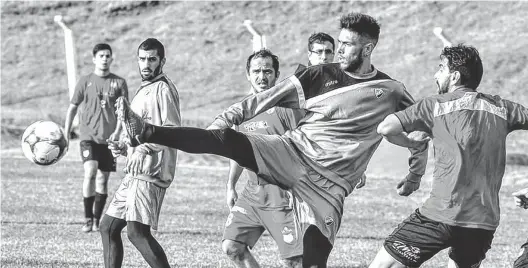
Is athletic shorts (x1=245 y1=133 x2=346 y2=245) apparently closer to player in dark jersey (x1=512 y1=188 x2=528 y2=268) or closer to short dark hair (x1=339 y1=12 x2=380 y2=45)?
short dark hair (x1=339 y1=12 x2=380 y2=45)

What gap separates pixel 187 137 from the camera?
17.8 feet

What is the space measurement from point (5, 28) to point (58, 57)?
2.38 m

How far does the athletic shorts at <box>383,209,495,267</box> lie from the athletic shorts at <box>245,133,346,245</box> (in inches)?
14.2

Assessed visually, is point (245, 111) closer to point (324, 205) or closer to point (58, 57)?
point (324, 205)

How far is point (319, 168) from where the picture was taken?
596 cm

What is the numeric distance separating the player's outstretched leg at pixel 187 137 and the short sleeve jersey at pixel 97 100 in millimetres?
6085

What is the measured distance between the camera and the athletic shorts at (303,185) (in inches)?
232

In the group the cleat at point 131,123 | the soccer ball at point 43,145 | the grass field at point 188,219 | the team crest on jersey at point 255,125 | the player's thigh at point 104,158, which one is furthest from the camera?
the player's thigh at point 104,158

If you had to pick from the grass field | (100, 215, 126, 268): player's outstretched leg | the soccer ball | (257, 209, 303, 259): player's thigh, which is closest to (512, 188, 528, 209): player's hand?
(257, 209, 303, 259): player's thigh

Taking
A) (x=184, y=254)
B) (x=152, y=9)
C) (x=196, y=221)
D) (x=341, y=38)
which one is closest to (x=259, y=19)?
(x=152, y=9)

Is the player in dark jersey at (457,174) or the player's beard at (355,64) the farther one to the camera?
the player's beard at (355,64)

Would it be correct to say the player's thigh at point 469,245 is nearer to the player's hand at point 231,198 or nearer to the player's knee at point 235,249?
the player's knee at point 235,249

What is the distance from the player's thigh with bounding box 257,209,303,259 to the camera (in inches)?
267

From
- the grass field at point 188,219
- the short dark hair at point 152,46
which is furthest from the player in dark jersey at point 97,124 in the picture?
the short dark hair at point 152,46
